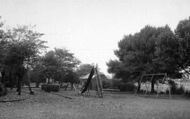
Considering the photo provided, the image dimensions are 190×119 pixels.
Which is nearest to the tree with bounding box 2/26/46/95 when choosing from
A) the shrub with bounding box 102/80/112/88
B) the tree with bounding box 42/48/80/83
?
the tree with bounding box 42/48/80/83

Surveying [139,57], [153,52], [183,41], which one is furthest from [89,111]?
[153,52]

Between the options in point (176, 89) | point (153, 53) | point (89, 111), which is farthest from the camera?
point (153, 53)

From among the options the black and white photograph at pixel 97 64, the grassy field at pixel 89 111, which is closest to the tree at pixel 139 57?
the black and white photograph at pixel 97 64

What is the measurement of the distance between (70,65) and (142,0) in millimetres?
25737

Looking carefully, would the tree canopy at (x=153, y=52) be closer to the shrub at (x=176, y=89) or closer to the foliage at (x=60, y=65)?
the shrub at (x=176, y=89)

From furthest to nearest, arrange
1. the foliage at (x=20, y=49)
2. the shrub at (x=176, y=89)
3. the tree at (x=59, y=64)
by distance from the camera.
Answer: the tree at (x=59, y=64)
the shrub at (x=176, y=89)
the foliage at (x=20, y=49)

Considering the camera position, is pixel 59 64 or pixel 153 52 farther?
pixel 59 64

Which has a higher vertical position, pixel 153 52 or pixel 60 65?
pixel 153 52

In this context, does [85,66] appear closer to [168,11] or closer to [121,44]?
[121,44]

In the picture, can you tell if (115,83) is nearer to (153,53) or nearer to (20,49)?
(153,53)

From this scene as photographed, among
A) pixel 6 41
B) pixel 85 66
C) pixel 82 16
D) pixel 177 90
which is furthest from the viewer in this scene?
pixel 85 66

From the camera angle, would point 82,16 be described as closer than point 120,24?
Yes

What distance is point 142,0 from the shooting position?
14.2m

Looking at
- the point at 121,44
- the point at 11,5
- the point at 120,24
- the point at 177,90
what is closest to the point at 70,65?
the point at 121,44
